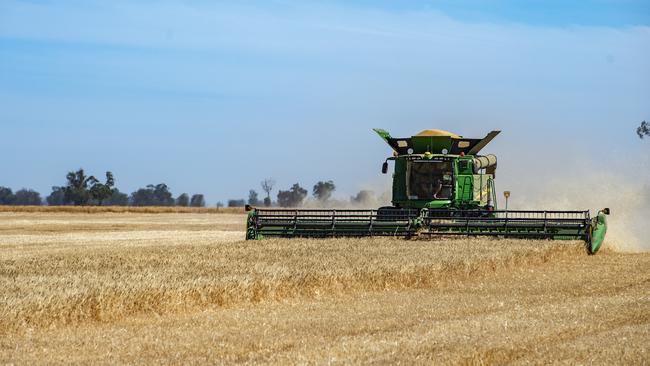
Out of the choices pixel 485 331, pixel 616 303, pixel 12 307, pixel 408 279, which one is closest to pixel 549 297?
pixel 616 303

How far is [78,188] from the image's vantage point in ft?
362

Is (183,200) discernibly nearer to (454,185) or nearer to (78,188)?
(78,188)

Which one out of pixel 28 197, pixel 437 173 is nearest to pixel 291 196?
pixel 28 197

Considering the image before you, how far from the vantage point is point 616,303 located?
44.7 ft

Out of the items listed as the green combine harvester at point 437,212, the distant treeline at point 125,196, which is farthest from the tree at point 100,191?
the green combine harvester at point 437,212

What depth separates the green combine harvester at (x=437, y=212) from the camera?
2366 cm

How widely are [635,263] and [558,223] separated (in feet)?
9.97

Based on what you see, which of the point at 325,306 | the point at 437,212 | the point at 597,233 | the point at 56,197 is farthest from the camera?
the point at 56,197

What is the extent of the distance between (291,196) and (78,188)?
25.6m

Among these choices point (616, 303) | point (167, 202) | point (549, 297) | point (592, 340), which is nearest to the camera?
point (592, 340)

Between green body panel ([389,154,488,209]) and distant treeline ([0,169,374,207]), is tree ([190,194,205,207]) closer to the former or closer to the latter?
distant treeline ([0,169,374,207])

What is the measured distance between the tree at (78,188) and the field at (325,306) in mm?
92598

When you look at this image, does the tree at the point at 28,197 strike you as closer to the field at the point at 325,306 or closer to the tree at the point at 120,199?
the tree at the point at 120,199

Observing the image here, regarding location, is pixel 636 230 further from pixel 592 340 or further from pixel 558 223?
pixel 592 340
